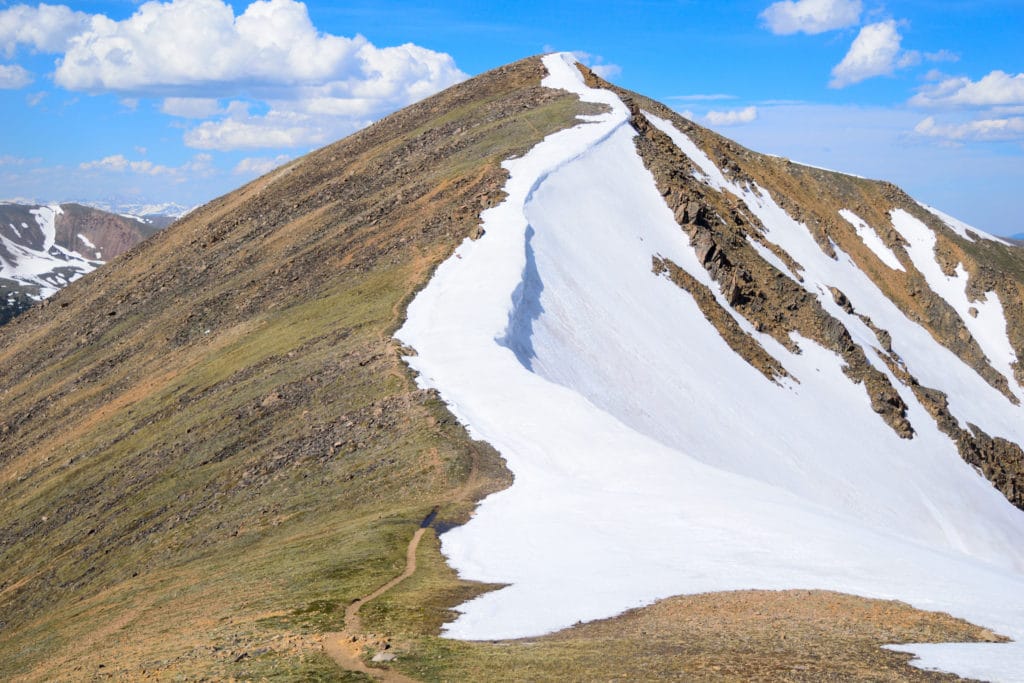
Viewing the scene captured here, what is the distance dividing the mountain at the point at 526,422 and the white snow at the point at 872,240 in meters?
0.44

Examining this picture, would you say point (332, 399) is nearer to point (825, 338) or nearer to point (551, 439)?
point (551, 439)

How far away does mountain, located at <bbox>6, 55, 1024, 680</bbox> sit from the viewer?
1977 cm

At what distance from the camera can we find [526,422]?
3525cm

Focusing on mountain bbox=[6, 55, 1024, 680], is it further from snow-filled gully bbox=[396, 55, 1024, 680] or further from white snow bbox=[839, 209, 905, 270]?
white snow bbox=[839, 209, 905, 270]

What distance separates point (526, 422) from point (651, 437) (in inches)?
Result: 396

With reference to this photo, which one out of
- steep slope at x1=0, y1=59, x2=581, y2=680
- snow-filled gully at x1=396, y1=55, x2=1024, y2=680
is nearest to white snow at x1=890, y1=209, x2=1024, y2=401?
snow-filled gully at x1=396, y1=55, x2=1024, y2=680

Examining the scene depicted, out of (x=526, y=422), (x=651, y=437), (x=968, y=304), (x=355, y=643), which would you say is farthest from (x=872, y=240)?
(x=355, y=643)

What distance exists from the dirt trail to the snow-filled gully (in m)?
2.11

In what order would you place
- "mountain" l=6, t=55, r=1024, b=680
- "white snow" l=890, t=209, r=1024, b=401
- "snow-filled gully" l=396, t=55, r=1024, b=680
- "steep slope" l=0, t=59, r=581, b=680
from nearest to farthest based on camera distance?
"mountain" l=6, t=55, r=1024, b=680 < "snow-filled gully" l=396, t=55, r=1024, b=680 < "steep slope" l=0, t=59, r=581, b=680 < "white snow" l=890, t=209, r=1024, b=401

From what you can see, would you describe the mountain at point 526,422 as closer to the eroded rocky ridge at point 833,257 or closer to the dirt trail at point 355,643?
the dirt trail at point 355,643

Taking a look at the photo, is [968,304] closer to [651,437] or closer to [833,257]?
[833,257]

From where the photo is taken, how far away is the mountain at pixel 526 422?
1977cm

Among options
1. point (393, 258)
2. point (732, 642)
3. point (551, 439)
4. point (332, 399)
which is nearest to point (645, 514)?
point (551, 439)

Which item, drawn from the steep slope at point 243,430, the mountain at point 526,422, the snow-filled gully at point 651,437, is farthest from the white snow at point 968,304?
the steep slope at point 243,430
